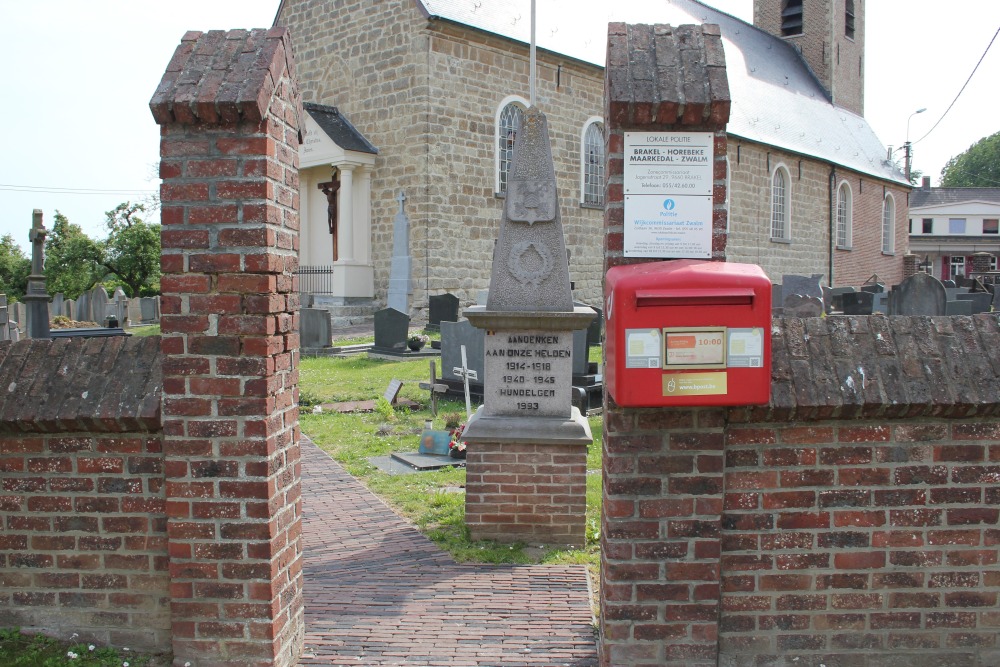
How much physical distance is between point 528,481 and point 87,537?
2.85 metres

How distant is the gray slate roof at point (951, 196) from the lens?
225 ft

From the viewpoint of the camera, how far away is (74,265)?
36562 millimetres

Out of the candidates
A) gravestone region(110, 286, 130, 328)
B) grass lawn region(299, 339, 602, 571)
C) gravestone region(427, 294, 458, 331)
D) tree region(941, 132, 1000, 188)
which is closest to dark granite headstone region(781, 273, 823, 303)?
gravestone region(427, 294, 458, 331)

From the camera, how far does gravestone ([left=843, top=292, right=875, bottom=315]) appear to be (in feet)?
60.1

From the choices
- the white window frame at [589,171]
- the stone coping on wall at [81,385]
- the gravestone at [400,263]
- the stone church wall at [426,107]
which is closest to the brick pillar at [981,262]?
the white window frame at [589,171]

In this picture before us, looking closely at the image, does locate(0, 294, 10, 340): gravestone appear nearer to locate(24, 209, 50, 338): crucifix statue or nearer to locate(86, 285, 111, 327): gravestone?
locate(24, 209, 50, 338): crucifix statue

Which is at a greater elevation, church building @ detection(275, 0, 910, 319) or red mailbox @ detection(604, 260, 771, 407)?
church building @ detection(275, 0, 910, 319)

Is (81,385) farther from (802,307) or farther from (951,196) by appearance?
(951,196)

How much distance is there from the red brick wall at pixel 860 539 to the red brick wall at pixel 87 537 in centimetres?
237

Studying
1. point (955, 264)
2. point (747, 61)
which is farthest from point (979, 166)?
point (747, 61)

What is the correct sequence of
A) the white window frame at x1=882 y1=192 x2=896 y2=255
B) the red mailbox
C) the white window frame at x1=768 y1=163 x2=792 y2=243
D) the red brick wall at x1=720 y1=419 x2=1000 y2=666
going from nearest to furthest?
the red mailbox → the red brick wall at x1=720 y1=419 x2=1000 y2=666 → the white window frame at x1=768 y1=163 x2=792 y2=243 → the white window frame at x1=882 y1=192 x2=896 y2=255

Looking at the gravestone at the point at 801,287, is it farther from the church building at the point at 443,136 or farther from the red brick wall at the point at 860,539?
the red brick wall at the point at 860,539

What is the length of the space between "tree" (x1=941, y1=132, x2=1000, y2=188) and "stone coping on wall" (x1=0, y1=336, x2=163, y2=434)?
9078 cm

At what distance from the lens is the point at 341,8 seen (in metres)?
22.3
